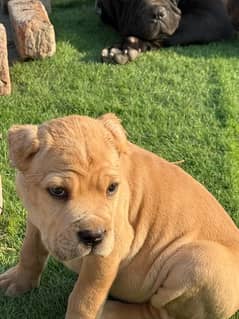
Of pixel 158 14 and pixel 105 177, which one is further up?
pixel 105 177

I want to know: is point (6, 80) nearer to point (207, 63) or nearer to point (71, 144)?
point (207, 63)

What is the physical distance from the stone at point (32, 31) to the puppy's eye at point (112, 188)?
3507 mm

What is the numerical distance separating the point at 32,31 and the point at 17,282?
3070 mm

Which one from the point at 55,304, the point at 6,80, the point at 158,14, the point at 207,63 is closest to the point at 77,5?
the point at 158,14

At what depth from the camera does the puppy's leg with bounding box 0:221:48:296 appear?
11.9 ft

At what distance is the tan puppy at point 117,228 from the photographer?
2.87m

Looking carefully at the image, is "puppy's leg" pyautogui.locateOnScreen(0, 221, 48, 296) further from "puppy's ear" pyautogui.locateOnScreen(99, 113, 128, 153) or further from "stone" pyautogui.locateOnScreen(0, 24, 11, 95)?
"stone" pyautogui.locateOnScreen(0, 24, 11, 95)

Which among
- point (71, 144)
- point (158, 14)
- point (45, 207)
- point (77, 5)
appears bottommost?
point (77, 5)

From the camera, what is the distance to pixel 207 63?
6.82 meters

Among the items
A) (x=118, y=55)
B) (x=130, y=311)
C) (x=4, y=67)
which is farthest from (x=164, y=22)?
(x=130, y=311)

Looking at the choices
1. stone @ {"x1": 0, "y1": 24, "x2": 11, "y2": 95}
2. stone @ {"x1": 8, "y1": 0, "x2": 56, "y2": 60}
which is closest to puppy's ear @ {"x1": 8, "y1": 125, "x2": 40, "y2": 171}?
stone @ {"x1": 0, "y1": 24, "x2": 11, "y2": 95}

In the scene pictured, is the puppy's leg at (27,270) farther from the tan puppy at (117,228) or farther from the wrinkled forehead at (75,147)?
the wrinkled forehead at (75,147)

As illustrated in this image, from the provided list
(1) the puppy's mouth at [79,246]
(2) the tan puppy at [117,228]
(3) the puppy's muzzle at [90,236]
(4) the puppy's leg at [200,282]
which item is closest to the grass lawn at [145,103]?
Result: (2) the tan puppy at [117,228]

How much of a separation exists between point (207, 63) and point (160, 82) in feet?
2.48
